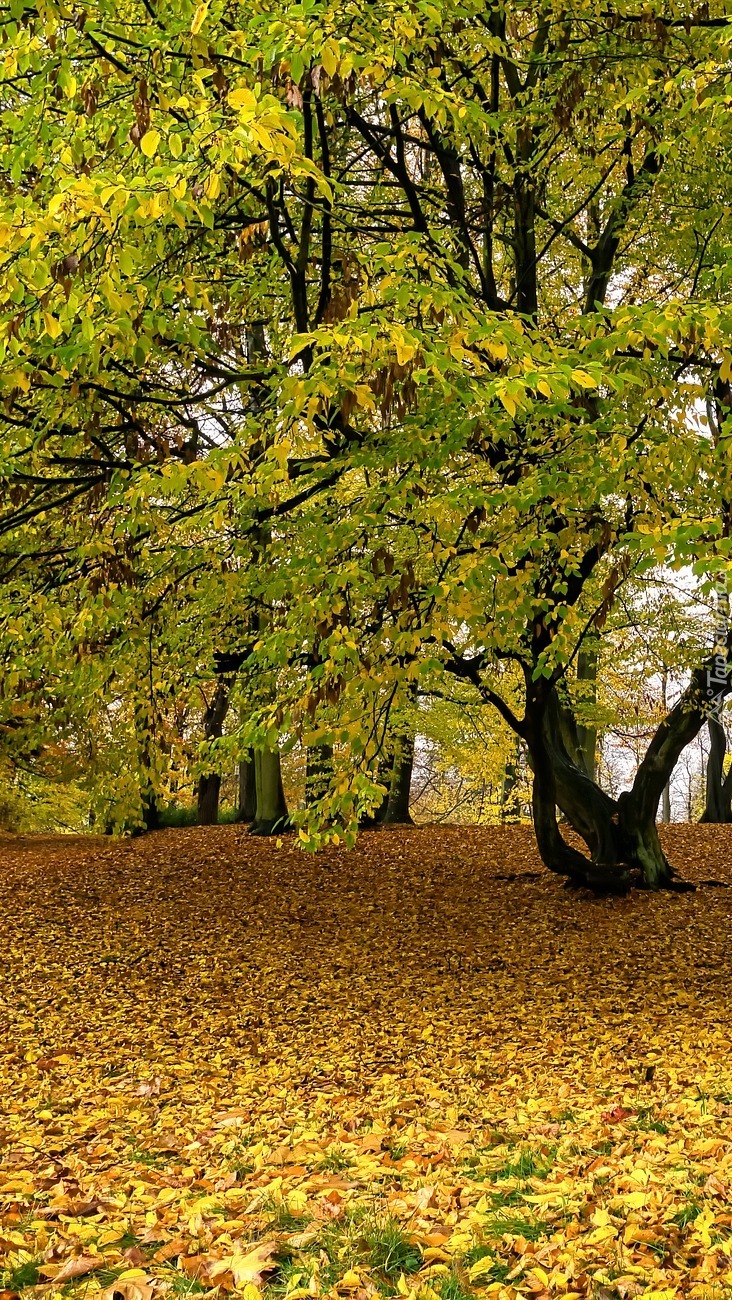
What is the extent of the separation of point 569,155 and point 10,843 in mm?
13987

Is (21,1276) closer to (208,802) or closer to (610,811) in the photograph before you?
(610,811)

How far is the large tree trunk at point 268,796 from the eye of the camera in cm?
1502

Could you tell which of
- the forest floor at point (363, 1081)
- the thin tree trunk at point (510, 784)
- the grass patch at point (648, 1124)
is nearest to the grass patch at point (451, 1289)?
the forest floor at point (363, 1081)

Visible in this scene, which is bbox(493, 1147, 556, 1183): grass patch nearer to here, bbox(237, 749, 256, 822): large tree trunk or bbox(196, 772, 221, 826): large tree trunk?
bbox(237, 749, 256, 822): large tree trunk

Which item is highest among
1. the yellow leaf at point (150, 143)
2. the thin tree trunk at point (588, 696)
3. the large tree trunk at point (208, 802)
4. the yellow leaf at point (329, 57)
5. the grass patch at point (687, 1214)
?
the yellow leaf at point (329, 57)

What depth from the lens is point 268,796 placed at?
15.2 metres

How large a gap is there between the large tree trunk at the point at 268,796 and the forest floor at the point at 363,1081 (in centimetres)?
203

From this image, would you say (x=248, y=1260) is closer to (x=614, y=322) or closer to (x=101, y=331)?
(x=101, y=331)

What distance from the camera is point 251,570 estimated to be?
8.42m

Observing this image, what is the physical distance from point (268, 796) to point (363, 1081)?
928 centimetres

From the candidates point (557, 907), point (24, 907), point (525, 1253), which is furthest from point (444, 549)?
point (24, 907)

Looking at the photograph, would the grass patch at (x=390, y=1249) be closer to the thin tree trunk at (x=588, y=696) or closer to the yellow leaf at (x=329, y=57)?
the yellow leaf at (x=329, y=57)

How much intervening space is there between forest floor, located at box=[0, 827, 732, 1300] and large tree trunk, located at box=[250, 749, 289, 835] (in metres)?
2.03

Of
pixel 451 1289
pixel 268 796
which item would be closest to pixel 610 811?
pixel 268 796
